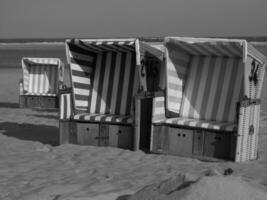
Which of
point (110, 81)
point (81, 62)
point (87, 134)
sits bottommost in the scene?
point (87, 134)

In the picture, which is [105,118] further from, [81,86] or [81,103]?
[81,86]

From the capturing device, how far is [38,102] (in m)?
13.1

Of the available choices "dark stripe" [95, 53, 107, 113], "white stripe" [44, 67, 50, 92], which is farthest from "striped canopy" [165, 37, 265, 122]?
"white stripe" [44, 67, 50, 92]

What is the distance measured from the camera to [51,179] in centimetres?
567

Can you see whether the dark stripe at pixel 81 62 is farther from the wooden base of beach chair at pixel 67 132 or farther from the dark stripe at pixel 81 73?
the wooden base of beach chair at pixel 67 132

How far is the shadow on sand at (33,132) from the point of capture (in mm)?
8656

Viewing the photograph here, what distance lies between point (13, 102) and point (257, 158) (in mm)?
9548

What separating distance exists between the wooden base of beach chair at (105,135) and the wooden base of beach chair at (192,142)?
446 mm

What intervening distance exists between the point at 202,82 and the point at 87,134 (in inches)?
77.4

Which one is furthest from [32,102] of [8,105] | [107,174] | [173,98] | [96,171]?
[107,174]

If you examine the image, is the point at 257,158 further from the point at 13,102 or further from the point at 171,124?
the point at 13,102

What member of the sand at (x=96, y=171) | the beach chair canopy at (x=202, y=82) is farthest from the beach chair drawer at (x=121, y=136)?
the beach chair canopy at (x=202, y=82)

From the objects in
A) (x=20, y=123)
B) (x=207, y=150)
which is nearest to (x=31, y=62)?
(x=20, y=123)

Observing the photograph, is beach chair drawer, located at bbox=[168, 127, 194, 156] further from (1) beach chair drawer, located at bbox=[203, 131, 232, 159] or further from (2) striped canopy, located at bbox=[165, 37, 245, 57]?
(2) striped canopy, located at bbox=[165, 37, 245, 57]
